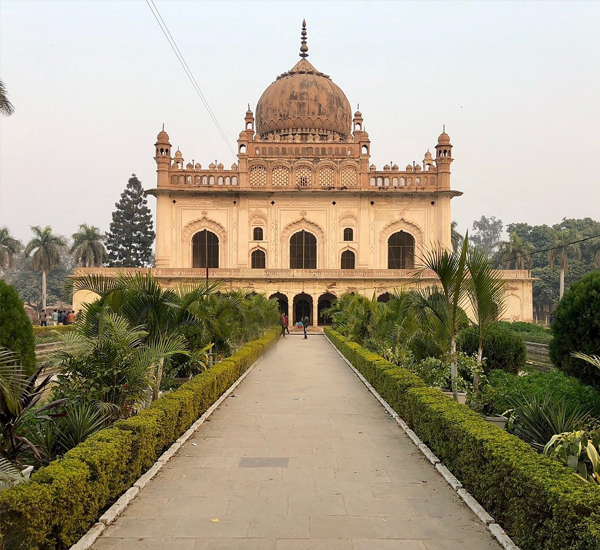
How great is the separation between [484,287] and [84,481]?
16.9 feet

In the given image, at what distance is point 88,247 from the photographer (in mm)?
46125

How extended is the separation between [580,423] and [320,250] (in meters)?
30.1

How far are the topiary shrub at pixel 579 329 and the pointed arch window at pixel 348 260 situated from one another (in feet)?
89.7

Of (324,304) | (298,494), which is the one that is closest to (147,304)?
(298,494)

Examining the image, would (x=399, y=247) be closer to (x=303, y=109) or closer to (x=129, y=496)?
(x=303, y=109)

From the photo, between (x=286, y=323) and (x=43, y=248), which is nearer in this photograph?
(x=286, y=323)

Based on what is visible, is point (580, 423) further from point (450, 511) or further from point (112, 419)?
point (112, 419)

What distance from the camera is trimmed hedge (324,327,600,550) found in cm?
360

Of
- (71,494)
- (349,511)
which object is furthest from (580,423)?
(71,494)

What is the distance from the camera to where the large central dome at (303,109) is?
122ft

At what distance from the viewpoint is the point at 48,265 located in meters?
44.5

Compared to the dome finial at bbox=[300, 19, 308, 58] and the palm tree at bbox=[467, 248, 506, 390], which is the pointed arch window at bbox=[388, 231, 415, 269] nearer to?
the dome finial at bbox=[300, 19, 308, 58]

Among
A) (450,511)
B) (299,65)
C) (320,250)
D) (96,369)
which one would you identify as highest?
(299,65)

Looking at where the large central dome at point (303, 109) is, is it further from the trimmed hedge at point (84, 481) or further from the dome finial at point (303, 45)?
the trimmed hedge at point (84, 481)
